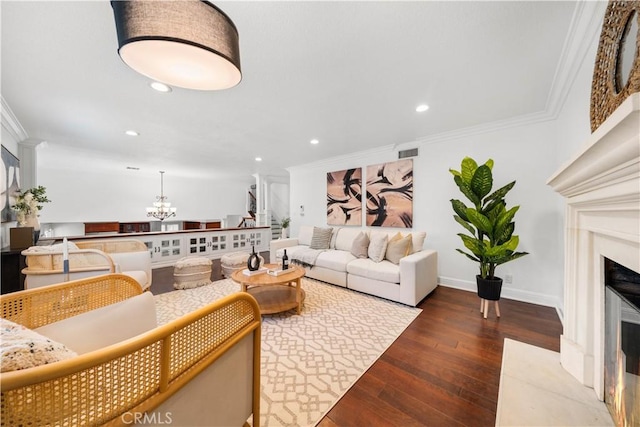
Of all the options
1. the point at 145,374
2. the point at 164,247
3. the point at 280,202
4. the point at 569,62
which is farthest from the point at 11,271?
the point at 280,202

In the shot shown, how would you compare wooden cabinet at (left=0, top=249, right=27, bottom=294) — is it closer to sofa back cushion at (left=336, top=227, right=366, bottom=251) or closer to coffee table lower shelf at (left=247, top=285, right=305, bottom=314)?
coffee table lower shelf at (left=247, top=285, right=305, bottom=314)

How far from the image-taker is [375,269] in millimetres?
3068

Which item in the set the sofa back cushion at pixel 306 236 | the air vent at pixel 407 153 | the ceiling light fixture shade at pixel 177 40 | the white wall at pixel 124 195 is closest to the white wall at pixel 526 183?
the air vent at pixel 407 153

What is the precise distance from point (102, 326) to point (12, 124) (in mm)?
3929

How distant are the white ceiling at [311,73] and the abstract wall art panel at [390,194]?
57 cm

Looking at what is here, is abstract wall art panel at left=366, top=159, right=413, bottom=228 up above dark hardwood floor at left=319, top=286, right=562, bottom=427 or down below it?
above

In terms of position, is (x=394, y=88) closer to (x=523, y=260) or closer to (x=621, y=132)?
(x=621, y=132)

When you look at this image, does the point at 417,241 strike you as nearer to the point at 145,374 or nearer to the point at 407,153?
→ the point at 407,153

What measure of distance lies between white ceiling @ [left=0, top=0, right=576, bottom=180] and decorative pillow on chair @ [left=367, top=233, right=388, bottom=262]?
64.5 inches

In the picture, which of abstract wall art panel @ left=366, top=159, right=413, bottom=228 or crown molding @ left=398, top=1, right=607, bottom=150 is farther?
abstract wall art panel @ left=366, top=159, right=413, bottom=228

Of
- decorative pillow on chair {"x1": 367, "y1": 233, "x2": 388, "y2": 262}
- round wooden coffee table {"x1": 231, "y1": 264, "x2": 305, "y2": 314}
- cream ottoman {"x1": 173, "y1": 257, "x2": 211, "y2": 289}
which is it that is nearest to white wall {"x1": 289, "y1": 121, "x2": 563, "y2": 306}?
decorative pillow on chair {"x1": 367, "y1": 233, "x2": 388, "y2": 262}

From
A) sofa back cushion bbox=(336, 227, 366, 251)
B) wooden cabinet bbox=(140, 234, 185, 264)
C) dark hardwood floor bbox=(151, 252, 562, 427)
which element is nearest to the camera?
dark hardwood floor bbox=(151, 252, 562, 427)

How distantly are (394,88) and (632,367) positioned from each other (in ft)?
8.03

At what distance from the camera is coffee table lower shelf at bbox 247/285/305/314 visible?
252 cm
